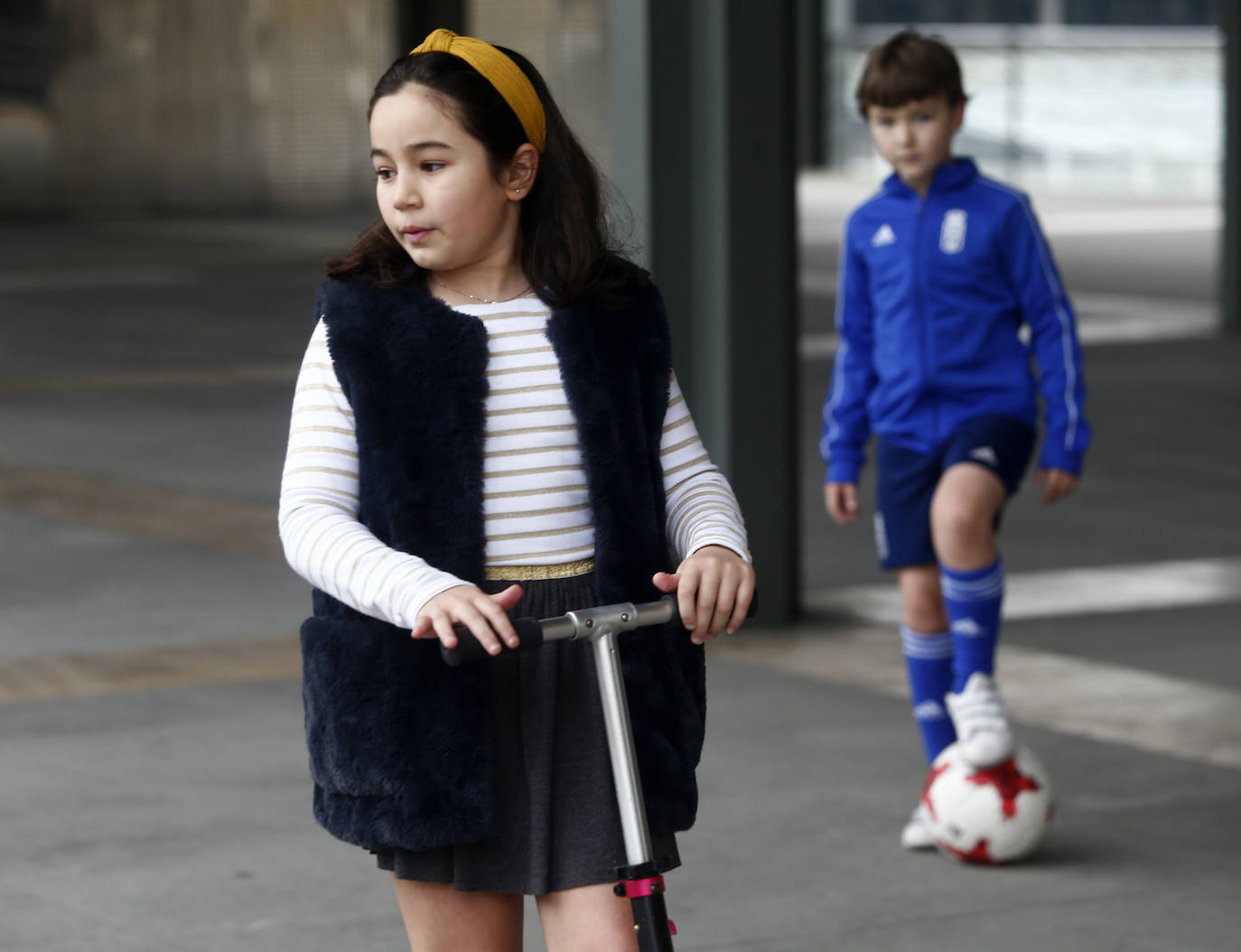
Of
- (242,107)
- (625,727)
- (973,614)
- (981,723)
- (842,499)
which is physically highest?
(242,107)

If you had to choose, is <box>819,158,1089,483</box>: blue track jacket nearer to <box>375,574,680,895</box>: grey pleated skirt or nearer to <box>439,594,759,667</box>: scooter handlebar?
<box>375,574,680,895</box>: grey pleated skirt

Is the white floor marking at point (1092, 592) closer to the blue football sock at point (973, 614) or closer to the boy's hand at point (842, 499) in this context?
the boy's hand at point (842, 499)

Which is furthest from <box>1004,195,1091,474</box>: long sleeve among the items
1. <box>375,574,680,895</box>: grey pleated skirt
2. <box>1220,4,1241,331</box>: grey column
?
<box>1220,4,1241,331</box>: grey column

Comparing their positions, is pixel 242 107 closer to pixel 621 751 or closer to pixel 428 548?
pixel 428 548

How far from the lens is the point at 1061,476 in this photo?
478cm

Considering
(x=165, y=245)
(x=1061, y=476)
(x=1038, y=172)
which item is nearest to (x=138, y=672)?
(x=1061, y=476)

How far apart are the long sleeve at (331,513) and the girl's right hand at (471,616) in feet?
0.28

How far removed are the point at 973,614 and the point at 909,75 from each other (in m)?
1.20

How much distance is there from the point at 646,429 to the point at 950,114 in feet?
7.75

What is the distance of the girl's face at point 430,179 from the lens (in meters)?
2.47

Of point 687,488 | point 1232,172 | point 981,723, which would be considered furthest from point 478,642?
point 1232,172

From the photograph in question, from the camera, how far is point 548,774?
8.46 ft

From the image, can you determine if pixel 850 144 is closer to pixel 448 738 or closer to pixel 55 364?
pixel 55 364

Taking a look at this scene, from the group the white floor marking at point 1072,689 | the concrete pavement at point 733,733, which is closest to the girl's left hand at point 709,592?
the concrete pavement at point 733,733
